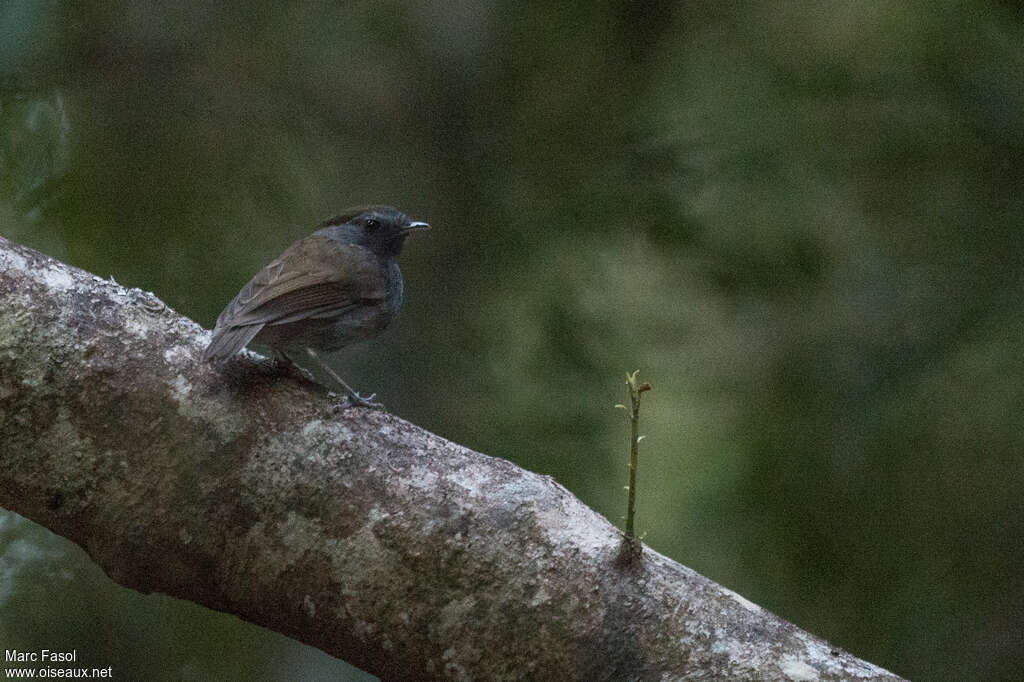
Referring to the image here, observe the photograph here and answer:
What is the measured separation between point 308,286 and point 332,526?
2.95 feet

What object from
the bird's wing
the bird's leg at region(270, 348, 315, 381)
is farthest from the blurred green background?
the bird's leg at region(270, 348, 315, 381)

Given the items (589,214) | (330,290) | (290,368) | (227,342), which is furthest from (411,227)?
(227,342)

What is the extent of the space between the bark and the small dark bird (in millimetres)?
248

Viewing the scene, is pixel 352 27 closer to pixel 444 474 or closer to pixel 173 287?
pixel 173 287

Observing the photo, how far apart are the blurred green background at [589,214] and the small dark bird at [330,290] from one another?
0.54 meters

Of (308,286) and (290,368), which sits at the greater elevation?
(308,286)

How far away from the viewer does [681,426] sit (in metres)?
3.71

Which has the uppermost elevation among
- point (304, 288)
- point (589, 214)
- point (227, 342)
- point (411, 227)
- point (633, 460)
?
point (589, 214)

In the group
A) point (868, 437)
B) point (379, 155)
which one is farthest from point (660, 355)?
point (379, 155)

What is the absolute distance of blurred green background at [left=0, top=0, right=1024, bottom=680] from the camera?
10.4 feet

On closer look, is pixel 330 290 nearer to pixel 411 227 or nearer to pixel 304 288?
pixel 304 288

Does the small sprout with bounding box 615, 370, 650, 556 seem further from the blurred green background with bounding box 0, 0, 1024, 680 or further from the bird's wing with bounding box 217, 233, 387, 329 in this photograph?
the blurred green background with bounding box 0, 0, 1024, 680

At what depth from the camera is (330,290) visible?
9.37 ft

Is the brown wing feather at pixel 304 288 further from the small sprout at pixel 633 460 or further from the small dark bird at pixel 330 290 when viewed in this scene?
the small sprout at pixel 633 460
